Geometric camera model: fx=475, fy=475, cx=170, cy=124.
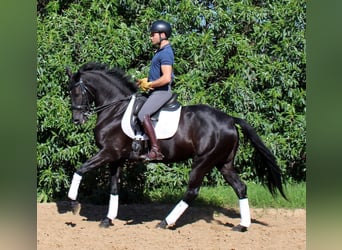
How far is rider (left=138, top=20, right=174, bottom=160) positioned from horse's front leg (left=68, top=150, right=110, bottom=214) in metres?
0.54

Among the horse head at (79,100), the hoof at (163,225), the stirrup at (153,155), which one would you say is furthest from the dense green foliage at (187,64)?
the stirrup at (153,155)

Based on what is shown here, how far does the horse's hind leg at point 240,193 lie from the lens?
6.37 m

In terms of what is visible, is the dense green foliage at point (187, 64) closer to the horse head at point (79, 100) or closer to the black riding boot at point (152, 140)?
the horse head at point (79, 100)

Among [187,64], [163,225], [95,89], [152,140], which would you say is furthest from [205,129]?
[187,64]

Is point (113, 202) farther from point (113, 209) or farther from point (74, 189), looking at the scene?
point (74, 189)

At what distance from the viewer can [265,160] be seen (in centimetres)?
655

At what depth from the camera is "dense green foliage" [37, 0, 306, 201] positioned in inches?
324

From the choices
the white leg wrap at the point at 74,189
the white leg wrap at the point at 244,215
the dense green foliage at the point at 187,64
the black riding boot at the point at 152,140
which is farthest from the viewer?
the dense green foliage at the point at 187,64

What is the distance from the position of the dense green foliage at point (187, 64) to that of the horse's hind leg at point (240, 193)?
74.3 inches

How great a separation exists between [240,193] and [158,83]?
187cm

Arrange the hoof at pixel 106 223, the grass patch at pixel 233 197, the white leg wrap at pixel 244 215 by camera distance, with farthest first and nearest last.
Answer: the grass patch at pixel 233 197, the hoof at pixel 106 223, the white leg wrap at pixel 244 215

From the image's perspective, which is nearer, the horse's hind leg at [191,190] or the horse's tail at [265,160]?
the horse's hind leg at [191,190]
